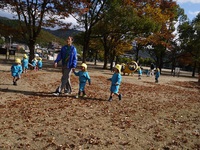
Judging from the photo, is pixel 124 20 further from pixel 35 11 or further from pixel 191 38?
pixel 191 38

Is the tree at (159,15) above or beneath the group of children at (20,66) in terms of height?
above

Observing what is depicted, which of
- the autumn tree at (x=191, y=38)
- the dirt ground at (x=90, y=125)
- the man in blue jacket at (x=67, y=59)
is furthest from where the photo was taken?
the autumn tree at (x=191, y=38)

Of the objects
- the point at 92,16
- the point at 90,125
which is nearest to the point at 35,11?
the point at 92,16

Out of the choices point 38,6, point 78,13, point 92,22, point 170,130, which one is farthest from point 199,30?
point 170,130

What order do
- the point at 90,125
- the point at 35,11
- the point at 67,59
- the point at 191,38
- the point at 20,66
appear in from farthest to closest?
1. the point at 191,38
2. the point at 35,11
3. the point at 20,66
4. the point at 67,59
5. the point at 90,125

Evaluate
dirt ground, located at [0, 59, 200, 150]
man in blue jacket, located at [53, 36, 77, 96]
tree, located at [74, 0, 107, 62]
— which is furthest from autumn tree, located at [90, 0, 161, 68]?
dirt ground, located at [0, 59, 200, 150]

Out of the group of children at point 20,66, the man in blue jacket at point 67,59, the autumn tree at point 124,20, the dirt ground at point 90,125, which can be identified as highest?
the autumn tree at point 124,20

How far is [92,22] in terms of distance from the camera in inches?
1073

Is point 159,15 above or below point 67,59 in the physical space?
above

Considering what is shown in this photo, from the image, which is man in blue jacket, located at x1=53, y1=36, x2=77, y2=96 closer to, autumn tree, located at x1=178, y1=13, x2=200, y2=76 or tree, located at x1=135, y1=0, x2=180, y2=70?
tree, located at x1=135, y1=0, x2=180, y2=70

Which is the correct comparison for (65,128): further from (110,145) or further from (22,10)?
(22,10)

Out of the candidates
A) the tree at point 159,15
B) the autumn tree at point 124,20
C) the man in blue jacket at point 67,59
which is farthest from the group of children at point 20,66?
the tree at point 159,15

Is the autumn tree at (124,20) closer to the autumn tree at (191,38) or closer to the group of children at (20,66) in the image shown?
the group of children at (20,66)

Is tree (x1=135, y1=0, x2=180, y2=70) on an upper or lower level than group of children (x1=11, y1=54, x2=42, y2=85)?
upper
